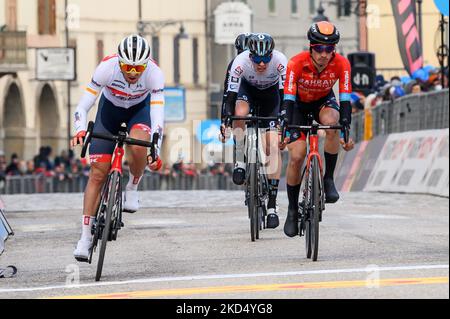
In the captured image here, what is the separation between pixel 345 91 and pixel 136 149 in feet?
5.56

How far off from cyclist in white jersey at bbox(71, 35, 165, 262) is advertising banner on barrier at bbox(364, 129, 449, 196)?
1027 cm

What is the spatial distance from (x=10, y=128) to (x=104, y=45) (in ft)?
49.6

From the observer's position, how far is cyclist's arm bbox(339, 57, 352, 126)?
12.6 metres

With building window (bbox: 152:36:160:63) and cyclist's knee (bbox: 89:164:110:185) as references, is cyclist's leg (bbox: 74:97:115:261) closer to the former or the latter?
cyclist's knee (bbox: 89:164:110:185)

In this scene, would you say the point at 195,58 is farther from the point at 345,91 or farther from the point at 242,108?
the point at 345,91

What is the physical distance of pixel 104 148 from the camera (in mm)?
12023

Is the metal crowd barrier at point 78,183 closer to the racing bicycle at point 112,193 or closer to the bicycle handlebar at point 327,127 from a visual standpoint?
the bicycle handlebar at point 327,127

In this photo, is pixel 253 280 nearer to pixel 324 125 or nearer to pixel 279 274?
pixel 279 274

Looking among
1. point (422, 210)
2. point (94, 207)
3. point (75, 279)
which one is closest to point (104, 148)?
point (94, 207)

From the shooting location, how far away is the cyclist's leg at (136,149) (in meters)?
12.4

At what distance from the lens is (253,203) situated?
1458cm

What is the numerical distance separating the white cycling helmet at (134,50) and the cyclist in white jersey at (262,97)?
2756 millimetres

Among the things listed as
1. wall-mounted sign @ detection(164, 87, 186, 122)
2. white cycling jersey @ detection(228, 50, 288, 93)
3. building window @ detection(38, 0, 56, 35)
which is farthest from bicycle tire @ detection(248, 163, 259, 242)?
building window @ detection(38, 0, 56, 35)

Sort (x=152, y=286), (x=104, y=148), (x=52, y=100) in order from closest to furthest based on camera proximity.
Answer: (x=152, y=286)
(x=104, y=148)
(x=52, y=100)
